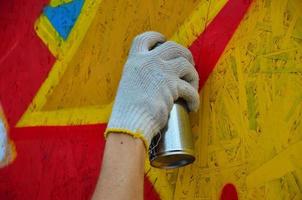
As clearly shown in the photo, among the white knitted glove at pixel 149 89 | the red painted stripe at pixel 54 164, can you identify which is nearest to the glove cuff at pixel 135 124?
the white knitted glove at pixel 149 89

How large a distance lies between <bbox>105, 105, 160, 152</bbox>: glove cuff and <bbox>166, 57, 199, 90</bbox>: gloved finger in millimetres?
156

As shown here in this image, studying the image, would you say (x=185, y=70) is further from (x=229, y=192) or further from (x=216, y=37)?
(x=229, y=192)

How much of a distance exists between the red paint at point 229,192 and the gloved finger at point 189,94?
22cm

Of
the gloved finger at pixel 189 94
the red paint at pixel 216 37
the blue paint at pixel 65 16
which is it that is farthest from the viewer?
the blue paint at pixel 65 16

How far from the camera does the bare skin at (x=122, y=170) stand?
113 centimetres

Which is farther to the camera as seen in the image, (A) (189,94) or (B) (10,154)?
(B) (10,154)

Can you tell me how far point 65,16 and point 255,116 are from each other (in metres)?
0.82

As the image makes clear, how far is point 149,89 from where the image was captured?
1193 millimetres

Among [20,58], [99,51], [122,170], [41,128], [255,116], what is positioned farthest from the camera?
[20,58]

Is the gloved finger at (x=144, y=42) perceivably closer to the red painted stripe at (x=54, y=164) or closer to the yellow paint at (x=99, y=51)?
the yellow paint at (x=99, y=51)

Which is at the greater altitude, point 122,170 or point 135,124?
point 135,124

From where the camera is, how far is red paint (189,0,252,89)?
1.34m

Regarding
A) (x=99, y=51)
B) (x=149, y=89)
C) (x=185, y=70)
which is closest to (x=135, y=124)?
(x=149, y=89)

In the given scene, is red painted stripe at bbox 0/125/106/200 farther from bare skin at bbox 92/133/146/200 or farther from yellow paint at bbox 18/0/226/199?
bare skin at bbox 92/133/146/200
